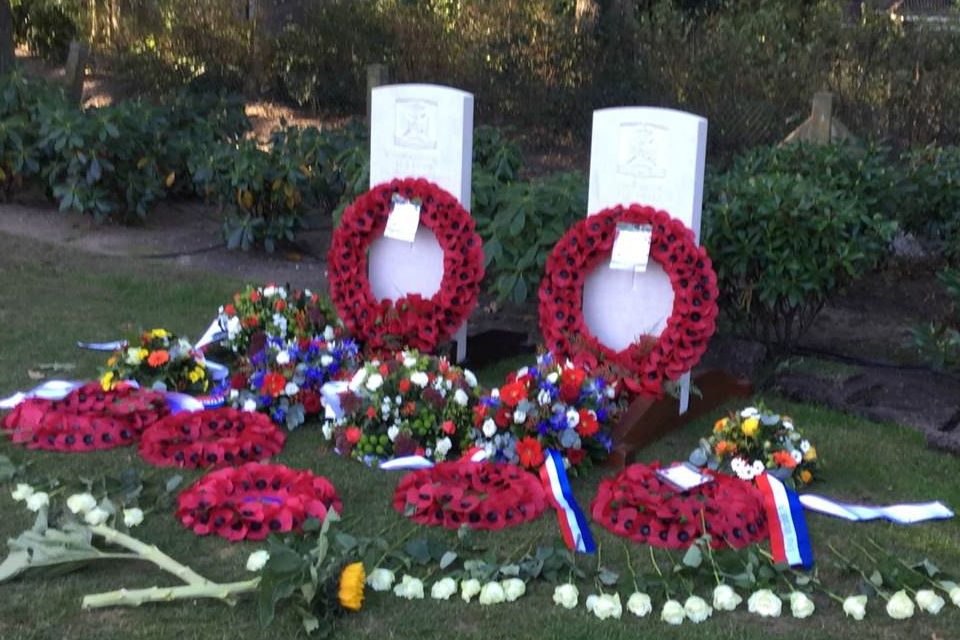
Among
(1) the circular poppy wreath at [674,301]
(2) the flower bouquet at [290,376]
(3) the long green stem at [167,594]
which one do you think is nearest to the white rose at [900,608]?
(1) the circular poppy wreath at [674,301]

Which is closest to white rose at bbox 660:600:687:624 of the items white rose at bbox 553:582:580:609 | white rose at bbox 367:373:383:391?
white rose at bbox 553:582:580:609

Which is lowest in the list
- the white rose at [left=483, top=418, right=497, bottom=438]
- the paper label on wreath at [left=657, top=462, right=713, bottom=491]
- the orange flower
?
the paper label on wreath at [left=657, top=462, right=713, bottom=491]

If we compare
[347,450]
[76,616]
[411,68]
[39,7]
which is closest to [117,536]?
[76,616]

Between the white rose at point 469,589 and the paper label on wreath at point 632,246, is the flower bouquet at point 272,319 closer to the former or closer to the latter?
the paper label on wreath at point 632,246

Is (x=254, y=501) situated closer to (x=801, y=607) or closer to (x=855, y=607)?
(x=801, y=607)

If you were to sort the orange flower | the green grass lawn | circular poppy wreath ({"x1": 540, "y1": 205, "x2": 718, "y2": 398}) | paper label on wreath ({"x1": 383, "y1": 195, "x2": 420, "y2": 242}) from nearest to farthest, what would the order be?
the green grass lawn, circular poppy wreath ({"x1": 540, "y1": 205, "x2": 718, "y2": 398}), the orange flower, paper label on wreath ({"x1": 383, "y1": 195, "x2": 420, "y2": 242})

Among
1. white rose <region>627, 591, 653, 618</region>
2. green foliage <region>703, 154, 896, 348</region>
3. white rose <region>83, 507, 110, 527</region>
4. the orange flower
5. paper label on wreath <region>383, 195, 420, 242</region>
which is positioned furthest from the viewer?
paper label on wreath <region>383, 195, 420, 242</region>

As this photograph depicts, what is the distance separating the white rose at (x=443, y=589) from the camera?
Result: 3.54m

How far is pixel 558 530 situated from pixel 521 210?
7.19 ft

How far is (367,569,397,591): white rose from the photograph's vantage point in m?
3.58

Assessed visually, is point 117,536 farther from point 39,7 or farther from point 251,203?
point 39,7

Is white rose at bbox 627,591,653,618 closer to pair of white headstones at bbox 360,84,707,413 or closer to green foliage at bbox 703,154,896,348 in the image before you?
pair of white headstones at bbox 360,84,707,413

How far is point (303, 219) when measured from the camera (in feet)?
27.4

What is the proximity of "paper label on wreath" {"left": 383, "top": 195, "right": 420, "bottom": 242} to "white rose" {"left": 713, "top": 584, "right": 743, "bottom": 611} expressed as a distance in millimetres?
2579
